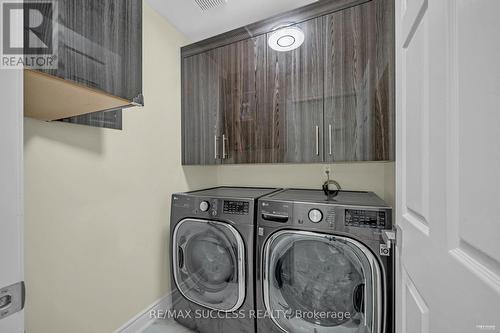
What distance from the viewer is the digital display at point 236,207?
4.62 ft

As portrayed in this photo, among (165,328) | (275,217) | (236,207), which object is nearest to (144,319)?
(165,328)

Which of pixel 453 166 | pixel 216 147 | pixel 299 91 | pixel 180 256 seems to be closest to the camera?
pixel 453 166

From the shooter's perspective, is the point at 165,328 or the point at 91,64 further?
→ the point at 165,328

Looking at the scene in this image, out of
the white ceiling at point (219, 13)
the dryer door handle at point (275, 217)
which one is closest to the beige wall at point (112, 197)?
the white ceiling at point (219, 13)

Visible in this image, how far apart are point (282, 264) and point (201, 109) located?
1.45m

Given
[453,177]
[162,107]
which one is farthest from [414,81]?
[162,107]

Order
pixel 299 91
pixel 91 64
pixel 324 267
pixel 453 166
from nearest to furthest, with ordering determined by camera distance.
→ pixel 453 166 < pixel 91 64 < pixel 324 267 < pixel 299 91

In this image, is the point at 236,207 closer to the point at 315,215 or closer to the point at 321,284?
the point at 315,215

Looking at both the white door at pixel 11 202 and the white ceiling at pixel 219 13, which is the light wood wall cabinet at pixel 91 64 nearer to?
the white door at pixel 11 202

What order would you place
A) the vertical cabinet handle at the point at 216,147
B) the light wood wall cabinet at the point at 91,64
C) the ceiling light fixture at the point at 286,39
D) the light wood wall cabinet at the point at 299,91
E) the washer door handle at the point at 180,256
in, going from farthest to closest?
1. the vertical cabinet handle at the point at 216,147
2. the washer door handle at the point at 180,256
3. the ceiling light fixture at the point at 286,39
4. the light wood wall cabinet at the point at 299,91
5. the light wood wall cabinet at the point at 91,64

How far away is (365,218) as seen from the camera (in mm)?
1111

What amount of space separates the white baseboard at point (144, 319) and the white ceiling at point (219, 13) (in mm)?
2357

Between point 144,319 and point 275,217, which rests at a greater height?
point 275,217

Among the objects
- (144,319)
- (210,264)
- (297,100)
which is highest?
(297,100)
